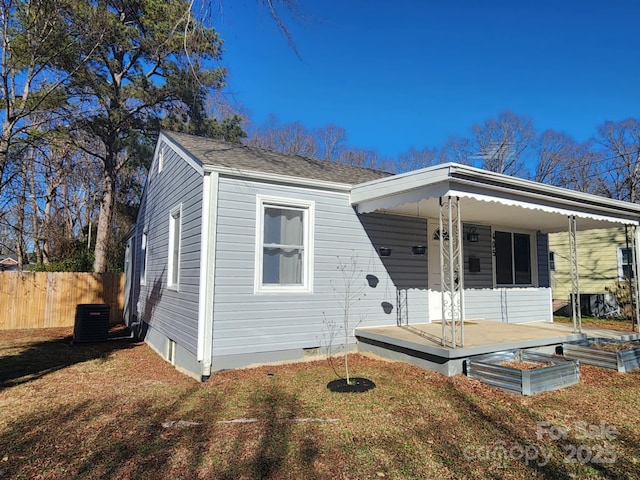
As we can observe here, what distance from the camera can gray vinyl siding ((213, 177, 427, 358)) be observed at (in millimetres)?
5785

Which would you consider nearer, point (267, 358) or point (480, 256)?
point (267, 358)

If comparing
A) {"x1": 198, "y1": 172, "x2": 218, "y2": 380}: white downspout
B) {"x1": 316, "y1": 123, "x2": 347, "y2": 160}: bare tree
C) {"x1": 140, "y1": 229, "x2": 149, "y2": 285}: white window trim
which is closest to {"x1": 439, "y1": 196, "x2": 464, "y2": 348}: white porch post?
{"x1": 198, "y1": 172, "x2": 218, "y2": 380}: white downspout

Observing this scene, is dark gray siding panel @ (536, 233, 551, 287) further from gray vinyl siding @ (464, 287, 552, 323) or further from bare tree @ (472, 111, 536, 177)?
bare tree @ (472, 111, 536, 177)

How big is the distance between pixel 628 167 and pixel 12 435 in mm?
28299

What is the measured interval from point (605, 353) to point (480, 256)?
3271 mm

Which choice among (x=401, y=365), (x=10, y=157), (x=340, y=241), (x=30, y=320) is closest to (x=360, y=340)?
(x=401, y=365)

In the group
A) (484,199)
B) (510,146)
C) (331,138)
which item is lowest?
(484,199)

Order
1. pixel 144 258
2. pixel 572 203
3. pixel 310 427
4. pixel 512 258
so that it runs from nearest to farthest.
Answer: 1. pixel 310 427
2. pixel 572 203
3. pixel 512 258
4. pixel 144 258

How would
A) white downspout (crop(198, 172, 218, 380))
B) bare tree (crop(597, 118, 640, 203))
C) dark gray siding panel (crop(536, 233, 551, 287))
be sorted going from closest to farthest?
white downspout (crop(198, 172, 218, 380)) < dark gray siding panel (crop(536, 233, 551, 287)) < bare tree (crop(597, 118, 640, 203))

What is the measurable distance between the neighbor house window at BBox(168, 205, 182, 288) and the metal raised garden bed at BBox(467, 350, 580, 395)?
5502mm

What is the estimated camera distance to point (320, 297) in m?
6.58

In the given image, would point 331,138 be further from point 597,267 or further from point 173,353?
point 173,353

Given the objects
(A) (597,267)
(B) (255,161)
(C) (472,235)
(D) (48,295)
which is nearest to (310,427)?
(B) (255,161)

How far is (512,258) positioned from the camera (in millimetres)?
9570
